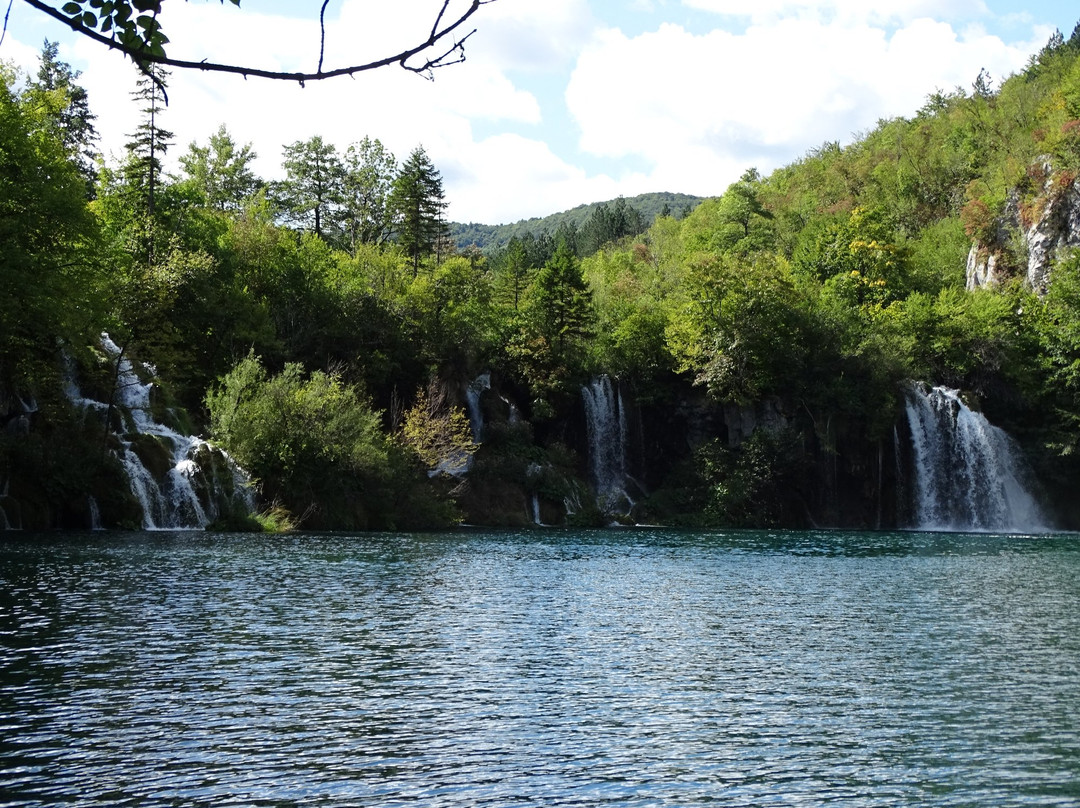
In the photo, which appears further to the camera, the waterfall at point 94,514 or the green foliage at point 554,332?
the green foliage at point 554,332

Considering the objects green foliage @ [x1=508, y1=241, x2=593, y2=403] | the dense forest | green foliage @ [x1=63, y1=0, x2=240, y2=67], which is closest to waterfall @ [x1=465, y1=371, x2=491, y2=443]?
the dense forest

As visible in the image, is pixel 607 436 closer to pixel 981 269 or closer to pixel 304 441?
pixel 304 441

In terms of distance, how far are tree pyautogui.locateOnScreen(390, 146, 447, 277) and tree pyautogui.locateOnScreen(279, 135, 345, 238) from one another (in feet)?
16.7

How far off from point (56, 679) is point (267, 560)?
16.2 meters

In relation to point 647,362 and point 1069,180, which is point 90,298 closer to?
point 647,362

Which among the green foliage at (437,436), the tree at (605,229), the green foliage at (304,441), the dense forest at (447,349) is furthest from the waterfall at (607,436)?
the tree at (605,229)

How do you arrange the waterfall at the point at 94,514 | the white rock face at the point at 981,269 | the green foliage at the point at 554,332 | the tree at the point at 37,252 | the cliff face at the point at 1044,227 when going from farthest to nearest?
1. the white rock face at the point at 981,269
2. the cliff face at the point at 1044,227
3. the green foliage at the point at 554,332
4. the waterfall at the point at 94,514
5. the tree at the point at 37,252

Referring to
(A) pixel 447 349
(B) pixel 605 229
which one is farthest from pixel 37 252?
(B) pixel 605 229

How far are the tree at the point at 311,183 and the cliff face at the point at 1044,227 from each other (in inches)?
2106

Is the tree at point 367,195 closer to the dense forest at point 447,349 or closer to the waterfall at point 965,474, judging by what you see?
the dense forest at point 447,349

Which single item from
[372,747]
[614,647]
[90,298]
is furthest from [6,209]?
[372,747]

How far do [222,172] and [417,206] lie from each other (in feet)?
53.3

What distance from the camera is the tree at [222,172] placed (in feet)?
273

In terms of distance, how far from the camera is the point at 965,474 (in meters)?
60.9
